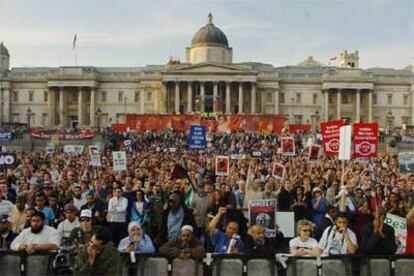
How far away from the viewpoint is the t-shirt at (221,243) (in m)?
8.99

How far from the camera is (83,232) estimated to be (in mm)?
8750

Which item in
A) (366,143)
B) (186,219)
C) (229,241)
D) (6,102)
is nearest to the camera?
(229,241)

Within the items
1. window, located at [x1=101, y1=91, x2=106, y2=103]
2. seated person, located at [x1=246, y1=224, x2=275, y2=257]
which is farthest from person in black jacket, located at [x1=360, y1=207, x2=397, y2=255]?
window, located at [x1=101, y1=91, x2=106, y2=103]

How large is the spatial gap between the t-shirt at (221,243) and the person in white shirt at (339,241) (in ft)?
3.52

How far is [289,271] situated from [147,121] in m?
54.3

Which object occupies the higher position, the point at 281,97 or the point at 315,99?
the point at 281,97

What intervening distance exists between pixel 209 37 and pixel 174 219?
8195 centimetres

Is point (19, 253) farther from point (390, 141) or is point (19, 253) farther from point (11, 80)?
point (11, 80)

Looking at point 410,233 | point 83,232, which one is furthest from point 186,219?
point 410,233

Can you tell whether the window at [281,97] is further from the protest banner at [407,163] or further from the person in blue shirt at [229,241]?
the person in blue shirt at [229,241]

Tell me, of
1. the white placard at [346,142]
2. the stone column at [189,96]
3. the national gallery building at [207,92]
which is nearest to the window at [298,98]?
the national gallery building at [207,92]

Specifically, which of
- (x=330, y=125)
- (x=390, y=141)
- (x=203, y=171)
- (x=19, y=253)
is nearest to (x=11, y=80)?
(x=390, y=141)

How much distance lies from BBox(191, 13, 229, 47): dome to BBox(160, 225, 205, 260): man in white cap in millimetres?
83476

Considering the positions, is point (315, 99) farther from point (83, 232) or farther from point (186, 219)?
point (83, 232)
